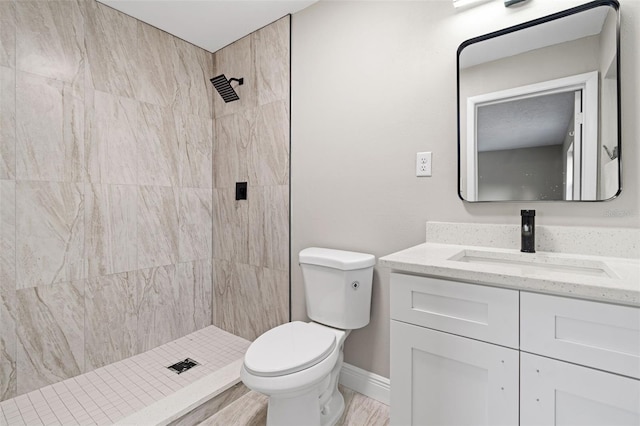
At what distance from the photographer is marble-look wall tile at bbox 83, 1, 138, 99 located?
1.83 m

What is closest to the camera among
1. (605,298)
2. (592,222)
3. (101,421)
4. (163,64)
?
(605,298)

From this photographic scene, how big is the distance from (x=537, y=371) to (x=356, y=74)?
152 cm

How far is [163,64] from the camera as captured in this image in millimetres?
2168

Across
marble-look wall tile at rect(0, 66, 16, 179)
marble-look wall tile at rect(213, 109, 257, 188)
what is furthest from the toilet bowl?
marble-look wall tile at rect(0, 66, 16, 179)

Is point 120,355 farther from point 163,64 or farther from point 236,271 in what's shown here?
point 163,64

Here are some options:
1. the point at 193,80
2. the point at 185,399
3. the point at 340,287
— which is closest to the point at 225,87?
the point at 193,80

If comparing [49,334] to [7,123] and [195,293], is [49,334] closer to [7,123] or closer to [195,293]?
[195,293]

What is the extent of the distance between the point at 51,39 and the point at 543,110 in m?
2.44

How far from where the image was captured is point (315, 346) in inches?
52.4

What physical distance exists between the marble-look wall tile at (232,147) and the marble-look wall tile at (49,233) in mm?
888

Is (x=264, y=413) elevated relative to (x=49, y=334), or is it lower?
lower

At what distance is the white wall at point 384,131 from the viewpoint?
1.23 meters

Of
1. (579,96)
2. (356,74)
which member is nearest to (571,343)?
(579,96)

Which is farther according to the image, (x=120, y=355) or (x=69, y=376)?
(x=120, y=355)
